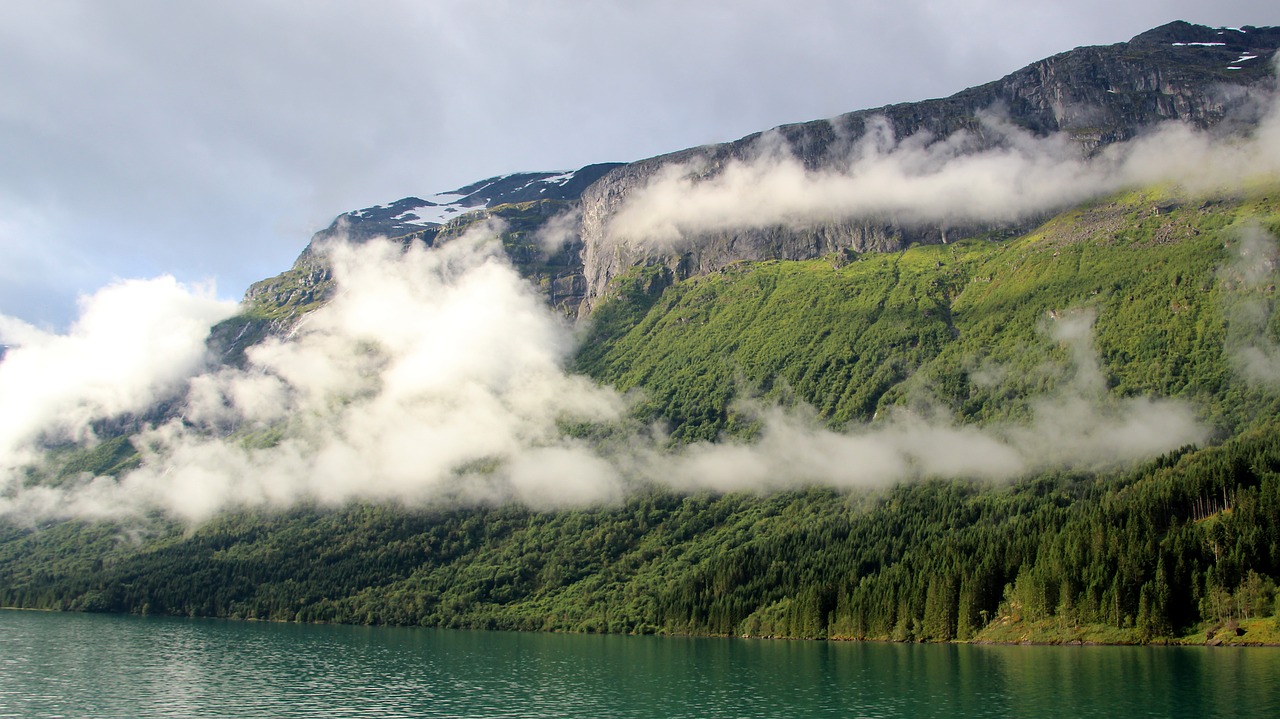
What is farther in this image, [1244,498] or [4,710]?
[1244,498]

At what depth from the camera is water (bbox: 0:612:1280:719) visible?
2997 inches

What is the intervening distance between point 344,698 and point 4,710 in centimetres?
2835

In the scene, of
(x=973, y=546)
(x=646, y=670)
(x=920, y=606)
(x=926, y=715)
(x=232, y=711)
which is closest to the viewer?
(x=926, y=715)

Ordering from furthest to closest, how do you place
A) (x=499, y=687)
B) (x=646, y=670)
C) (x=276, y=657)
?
(x=276, y=657), (x=646, y=670), (x=499, y=687)

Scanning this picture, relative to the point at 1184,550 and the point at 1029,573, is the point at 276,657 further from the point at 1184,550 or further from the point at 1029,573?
the point at 1184,550

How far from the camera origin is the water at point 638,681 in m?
76.1

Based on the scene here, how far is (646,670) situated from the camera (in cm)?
11631

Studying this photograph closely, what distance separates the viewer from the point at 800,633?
184250 mm

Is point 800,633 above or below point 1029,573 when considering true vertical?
below

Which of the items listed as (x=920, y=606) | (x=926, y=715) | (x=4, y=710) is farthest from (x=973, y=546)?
(x=4, y=710)

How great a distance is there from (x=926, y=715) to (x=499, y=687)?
156 feet

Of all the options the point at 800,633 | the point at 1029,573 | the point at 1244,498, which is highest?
the point at 1244,498

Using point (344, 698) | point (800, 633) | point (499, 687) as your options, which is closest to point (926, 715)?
point (499, 687)

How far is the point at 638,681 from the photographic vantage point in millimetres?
102938
